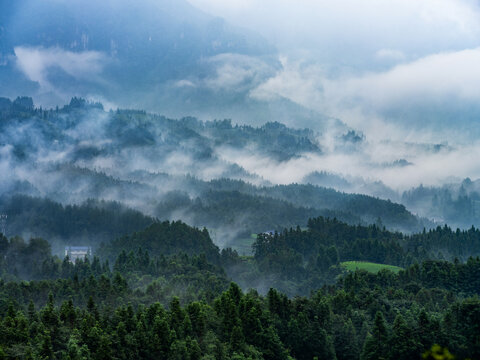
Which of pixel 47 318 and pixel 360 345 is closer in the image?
pixel 47 318

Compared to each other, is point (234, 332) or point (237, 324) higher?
point (237, 324)

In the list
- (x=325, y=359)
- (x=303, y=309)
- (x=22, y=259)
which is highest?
(x=22, y=259)

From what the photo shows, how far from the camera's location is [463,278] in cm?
14775

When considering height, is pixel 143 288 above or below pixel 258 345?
above

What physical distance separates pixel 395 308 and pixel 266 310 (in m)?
34.8

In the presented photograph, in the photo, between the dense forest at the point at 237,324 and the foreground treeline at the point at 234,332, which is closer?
the foreground treeline at the point at 234,332

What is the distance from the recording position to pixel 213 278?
569 feet

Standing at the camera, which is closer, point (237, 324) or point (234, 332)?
point (234, 332)

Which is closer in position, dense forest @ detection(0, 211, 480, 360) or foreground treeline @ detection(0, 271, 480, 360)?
foreground treeline @ detection(0, 271, 480, 360)

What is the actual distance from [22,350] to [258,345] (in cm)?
3507

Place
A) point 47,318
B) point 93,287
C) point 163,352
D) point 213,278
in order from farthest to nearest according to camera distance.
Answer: point 213,278, point 93,287, point 47,318, point 163,352

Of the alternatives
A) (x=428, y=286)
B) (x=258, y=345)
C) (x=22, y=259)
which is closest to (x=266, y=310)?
(x=258, y=345)

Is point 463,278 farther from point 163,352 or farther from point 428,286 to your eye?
point 163,352

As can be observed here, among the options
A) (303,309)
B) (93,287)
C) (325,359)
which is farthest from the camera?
(93,287)
